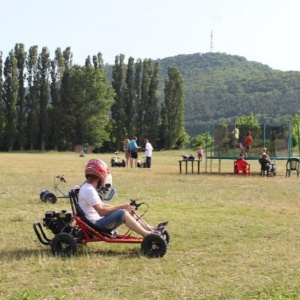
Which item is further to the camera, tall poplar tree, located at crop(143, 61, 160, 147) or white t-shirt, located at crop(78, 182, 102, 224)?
tall poplar tree, located at crop(143, 61, 160, 147)

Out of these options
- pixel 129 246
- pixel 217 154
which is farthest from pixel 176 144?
pixel 129 246

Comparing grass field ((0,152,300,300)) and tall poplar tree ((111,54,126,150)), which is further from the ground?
tall poplar tree ((111,54,126,150))

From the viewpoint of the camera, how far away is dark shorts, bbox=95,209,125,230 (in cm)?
787

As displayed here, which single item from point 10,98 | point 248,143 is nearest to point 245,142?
point 248,143

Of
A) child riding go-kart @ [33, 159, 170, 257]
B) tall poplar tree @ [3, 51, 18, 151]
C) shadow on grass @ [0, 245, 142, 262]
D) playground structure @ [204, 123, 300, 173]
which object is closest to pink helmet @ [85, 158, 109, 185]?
child riding go-kart @ [33, 159, 170, 257]

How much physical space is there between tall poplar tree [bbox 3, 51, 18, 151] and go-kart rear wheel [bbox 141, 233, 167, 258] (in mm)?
61489

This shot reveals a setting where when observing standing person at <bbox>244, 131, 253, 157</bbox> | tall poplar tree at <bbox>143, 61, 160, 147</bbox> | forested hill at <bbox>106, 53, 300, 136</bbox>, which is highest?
forested hill at <bbox>106, 53, 300, 136</bbox>

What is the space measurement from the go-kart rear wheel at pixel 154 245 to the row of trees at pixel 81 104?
202ft

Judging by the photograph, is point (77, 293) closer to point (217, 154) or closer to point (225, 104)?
point (217, 154)

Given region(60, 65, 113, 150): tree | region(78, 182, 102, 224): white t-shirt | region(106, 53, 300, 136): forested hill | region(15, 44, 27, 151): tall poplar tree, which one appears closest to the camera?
region(78, 182, 102, 224): white t-shirt

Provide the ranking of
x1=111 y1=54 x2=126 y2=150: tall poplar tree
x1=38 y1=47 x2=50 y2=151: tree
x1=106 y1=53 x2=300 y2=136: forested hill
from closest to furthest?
x1=38 y1=47 x2=50 y2=151: tree → x1=111 y1=54 x2=126 y2=150: tall poplar tree → x1=106 y1=53 x2=300 y2=136: forested hill

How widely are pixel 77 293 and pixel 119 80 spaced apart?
7227 cm

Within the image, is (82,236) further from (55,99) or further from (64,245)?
(55,99)

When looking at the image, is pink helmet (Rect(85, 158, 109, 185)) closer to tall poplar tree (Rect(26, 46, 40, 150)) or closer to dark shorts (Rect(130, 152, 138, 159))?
dark shorts (Rect(130, 152, 138, 159))
